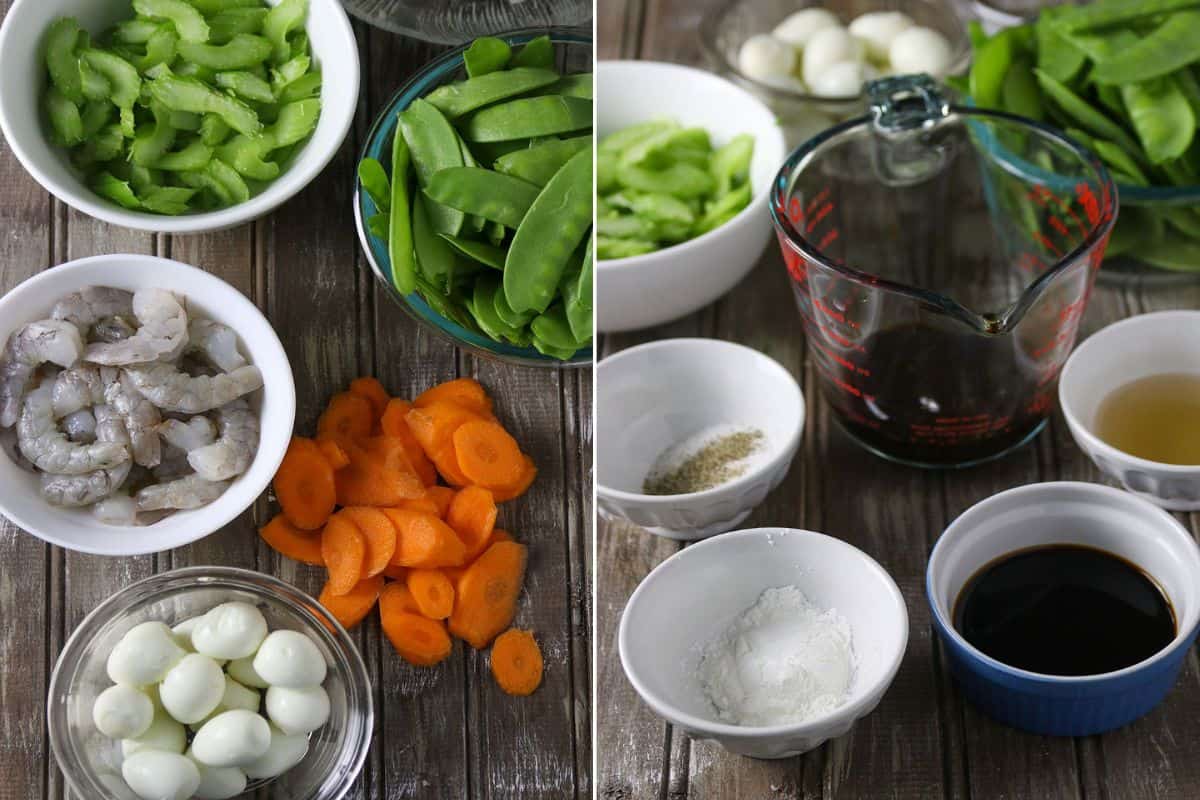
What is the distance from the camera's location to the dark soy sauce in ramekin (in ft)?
2.71

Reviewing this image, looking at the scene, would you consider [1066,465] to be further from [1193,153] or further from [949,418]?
[1193,153]

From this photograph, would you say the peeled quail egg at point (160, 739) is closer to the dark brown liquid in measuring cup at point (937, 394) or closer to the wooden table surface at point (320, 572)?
the wooden table surface at point (320, 572)

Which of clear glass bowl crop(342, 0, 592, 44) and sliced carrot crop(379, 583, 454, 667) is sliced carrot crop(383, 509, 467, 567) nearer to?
sliced carrot crop(379, 583, 454, 667)

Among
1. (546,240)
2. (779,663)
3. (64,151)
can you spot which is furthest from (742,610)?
(64,151)

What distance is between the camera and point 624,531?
1.00 meters

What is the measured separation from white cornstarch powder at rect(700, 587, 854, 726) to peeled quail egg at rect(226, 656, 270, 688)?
10.7 inches

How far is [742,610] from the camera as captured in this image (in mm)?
895

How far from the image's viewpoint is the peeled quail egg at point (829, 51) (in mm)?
1249

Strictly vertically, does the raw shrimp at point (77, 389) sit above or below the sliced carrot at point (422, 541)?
above

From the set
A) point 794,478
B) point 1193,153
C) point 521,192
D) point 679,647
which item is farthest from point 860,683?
point 1193,153

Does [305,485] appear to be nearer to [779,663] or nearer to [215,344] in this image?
[215,344]

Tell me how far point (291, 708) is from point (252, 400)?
0.19 m

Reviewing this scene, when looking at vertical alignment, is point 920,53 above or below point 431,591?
above

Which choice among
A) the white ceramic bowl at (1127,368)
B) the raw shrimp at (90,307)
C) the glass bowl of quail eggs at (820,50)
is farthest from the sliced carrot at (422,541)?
the glass bowl of quail eggs at (820,50)
